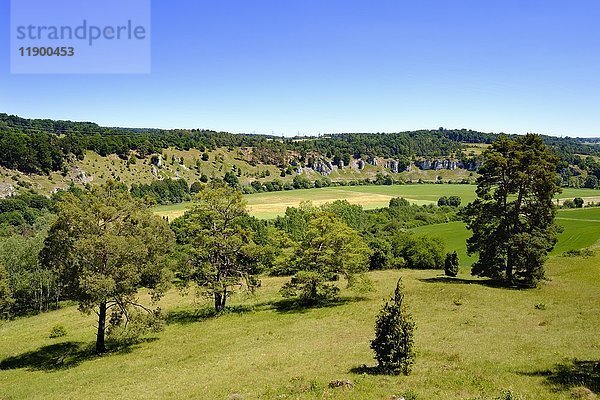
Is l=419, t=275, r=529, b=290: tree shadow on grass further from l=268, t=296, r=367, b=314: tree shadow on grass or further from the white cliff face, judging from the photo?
the white cliff face

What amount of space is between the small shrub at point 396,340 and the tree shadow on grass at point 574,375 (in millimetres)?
5538

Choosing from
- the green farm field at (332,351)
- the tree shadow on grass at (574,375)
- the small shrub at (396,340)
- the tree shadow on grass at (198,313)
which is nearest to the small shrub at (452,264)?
the green farm field at (332,351)

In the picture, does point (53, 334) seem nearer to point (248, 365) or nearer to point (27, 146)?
point (248, 365)

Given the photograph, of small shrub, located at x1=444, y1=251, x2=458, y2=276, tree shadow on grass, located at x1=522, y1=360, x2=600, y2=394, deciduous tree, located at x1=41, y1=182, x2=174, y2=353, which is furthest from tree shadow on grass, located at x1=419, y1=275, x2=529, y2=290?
deciduous tree, located at x1=41, y1=182, x2=174, y2=353

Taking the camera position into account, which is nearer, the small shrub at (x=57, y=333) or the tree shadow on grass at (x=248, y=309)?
the small shrub at (x=57, y=333)

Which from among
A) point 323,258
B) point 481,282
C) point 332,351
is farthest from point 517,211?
point 332,351

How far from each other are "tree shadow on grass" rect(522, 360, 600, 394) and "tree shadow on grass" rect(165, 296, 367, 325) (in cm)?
2542

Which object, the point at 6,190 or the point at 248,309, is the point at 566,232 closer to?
the point at 248,309

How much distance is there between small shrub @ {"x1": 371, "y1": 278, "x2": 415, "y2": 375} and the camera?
2156 centimetres

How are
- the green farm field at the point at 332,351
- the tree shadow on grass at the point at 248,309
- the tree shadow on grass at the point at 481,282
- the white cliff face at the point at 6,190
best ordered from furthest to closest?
the white cliff face at the point at 6,190 < the tree shadow on grass at the point at 481,282 < the tree shadow on grass at the point at 248,309 < the green farm field at the point at 332,351

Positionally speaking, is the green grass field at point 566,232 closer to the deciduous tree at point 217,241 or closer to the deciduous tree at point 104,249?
the deciduous tree at point 217,241

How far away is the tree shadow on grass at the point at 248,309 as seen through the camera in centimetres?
4433

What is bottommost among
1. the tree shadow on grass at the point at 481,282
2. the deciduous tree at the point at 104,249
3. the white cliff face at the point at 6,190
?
the tree shadow on grass at the point at 481,282

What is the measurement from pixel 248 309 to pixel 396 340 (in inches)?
1073
